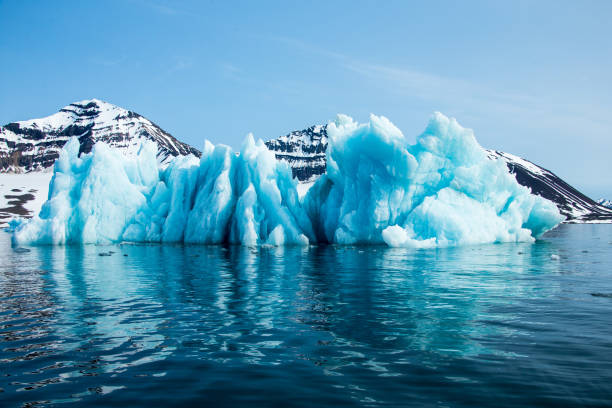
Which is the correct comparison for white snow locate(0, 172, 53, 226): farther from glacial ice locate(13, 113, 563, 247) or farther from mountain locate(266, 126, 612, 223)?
mountain locate(266, 126, 612, 223)

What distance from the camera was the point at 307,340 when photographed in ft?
29.8

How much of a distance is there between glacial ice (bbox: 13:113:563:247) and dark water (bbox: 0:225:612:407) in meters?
15.0

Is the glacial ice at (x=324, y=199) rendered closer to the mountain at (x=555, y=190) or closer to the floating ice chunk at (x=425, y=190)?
the floating ice chunk at (x=425, y=190)

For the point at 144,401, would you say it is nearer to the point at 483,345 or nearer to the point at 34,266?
the point at 483,345

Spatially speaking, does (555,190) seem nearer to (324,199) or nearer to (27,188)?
(324,199)

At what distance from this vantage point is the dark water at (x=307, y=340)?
6.41 meters

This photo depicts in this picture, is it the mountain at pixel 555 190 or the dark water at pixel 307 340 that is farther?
the mountain at pixel 555 190

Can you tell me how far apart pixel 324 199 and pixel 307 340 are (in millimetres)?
31499

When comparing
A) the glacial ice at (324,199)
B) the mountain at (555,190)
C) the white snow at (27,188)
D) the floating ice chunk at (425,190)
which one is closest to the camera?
the floating ice chunk at (425,190)

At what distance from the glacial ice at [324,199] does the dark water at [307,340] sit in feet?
49.4

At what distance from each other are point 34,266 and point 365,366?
18.9 metres

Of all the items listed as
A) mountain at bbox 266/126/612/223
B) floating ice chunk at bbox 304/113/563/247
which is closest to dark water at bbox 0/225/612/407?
floating ice chunk at bbox 304/113/563/247

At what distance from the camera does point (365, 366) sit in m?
7.47

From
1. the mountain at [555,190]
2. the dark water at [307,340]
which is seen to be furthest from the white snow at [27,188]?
the dark water at [307,340]
